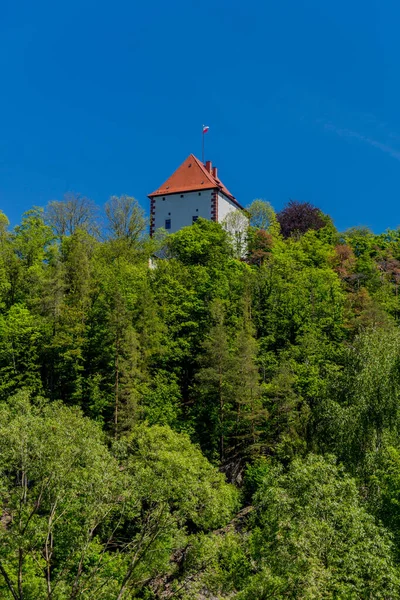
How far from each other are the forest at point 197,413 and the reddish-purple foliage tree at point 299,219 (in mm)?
3715

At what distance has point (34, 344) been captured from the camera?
39.9 metres

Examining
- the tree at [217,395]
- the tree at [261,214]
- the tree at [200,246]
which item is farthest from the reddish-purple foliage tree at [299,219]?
the tree at [217,395]

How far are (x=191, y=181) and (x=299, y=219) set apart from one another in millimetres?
15268

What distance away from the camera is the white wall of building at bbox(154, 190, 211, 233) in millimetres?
66062

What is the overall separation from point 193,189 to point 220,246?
13.7m

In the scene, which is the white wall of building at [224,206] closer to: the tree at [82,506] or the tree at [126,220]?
the tree at [126,220]

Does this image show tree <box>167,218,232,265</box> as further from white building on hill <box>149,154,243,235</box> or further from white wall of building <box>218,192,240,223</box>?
white wall of building <box>218,192,240,223</box>

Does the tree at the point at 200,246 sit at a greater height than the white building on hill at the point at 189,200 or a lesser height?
lesser

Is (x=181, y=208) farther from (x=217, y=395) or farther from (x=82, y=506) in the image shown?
(x=82, y=506)

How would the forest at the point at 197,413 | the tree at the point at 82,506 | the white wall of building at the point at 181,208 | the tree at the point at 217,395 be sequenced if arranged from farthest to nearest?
the white wall of building at the point at 181,208, the tree at the point at 217,395, the tree at the point at 82,506, the forest at the point at 197,413

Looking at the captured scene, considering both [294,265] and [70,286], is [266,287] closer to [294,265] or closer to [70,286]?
[294,265]

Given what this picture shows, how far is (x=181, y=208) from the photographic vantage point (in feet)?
221

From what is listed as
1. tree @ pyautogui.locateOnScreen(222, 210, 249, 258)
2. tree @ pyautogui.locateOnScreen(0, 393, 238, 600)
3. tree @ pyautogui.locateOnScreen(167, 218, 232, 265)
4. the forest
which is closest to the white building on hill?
tree @ pyautogui.locateOnScreen(222, 210, 249, 258)

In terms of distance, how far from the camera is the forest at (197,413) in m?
18.5
